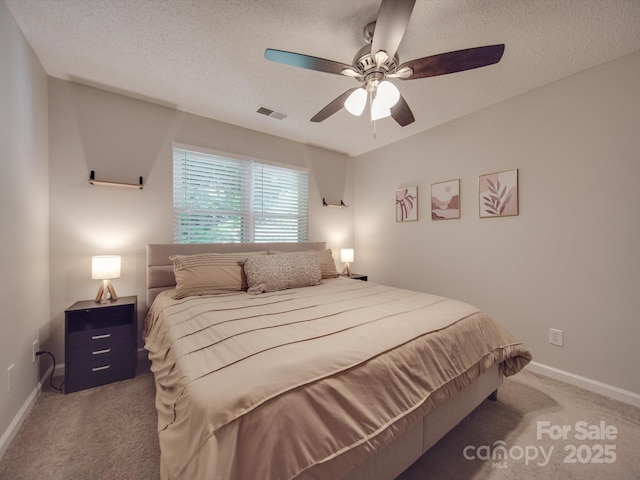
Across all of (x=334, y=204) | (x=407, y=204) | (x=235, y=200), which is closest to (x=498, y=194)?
(x=407, y=204)

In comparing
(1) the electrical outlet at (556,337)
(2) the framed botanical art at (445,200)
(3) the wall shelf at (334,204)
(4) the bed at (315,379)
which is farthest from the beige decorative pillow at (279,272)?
(1) the electrical outlet at (556,337)

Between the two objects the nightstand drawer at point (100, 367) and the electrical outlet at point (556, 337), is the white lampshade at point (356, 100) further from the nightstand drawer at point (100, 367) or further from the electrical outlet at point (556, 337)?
the nightstand drawer at point (100, 367)

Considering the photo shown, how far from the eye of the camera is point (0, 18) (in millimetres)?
1466

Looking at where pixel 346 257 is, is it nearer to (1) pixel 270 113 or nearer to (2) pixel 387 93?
(1) pixel 270 113

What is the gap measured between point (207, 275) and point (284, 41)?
6.43 ft

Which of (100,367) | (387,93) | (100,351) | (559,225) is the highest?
(387,93)

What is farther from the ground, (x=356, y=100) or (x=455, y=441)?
(x=356, y=100)

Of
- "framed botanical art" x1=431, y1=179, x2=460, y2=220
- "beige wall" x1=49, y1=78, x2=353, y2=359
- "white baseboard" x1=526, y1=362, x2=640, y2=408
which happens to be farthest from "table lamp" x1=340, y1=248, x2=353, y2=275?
"white baseboard" x1=526, y1=362, x2=640, y2=408

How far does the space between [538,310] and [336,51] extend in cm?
285

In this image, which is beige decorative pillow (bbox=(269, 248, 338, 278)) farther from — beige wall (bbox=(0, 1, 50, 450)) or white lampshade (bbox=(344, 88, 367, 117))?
beige wall (bbox=(0, 1, 50, 450))

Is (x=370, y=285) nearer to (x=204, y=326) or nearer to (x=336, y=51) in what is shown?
(x=204, y=326)

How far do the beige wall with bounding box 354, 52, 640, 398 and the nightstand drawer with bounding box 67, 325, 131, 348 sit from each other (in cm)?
325

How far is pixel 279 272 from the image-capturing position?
96.7 inches

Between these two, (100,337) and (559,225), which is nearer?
(100,337)
